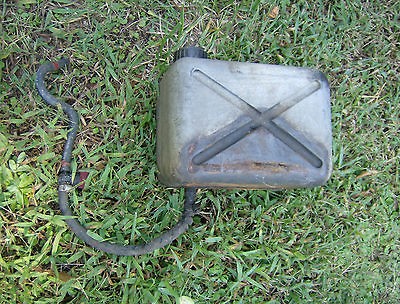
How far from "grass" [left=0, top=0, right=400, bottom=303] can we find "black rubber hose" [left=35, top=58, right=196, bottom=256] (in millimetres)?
49

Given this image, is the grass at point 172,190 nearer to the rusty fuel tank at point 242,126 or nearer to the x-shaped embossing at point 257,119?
the rusty fuel tank at point 242,126

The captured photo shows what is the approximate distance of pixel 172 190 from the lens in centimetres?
246

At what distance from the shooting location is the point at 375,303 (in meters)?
2.69

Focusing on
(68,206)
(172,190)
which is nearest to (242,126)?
(172,190)

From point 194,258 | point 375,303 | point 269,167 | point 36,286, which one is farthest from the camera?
point 375,303

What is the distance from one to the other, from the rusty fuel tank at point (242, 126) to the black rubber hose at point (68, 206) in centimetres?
26

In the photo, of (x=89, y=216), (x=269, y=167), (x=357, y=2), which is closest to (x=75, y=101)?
(x=89, y=216)

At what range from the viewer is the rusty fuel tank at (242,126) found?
2.03 m

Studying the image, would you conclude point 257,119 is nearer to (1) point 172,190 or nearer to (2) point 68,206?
(1) point 172,190

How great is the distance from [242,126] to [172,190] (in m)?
0.59

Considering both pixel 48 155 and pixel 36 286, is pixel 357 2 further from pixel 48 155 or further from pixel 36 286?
pixel 36 286

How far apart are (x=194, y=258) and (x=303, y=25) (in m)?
1.47

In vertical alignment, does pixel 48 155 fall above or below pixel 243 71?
below

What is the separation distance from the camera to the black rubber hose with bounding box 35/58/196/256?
2297 mm
